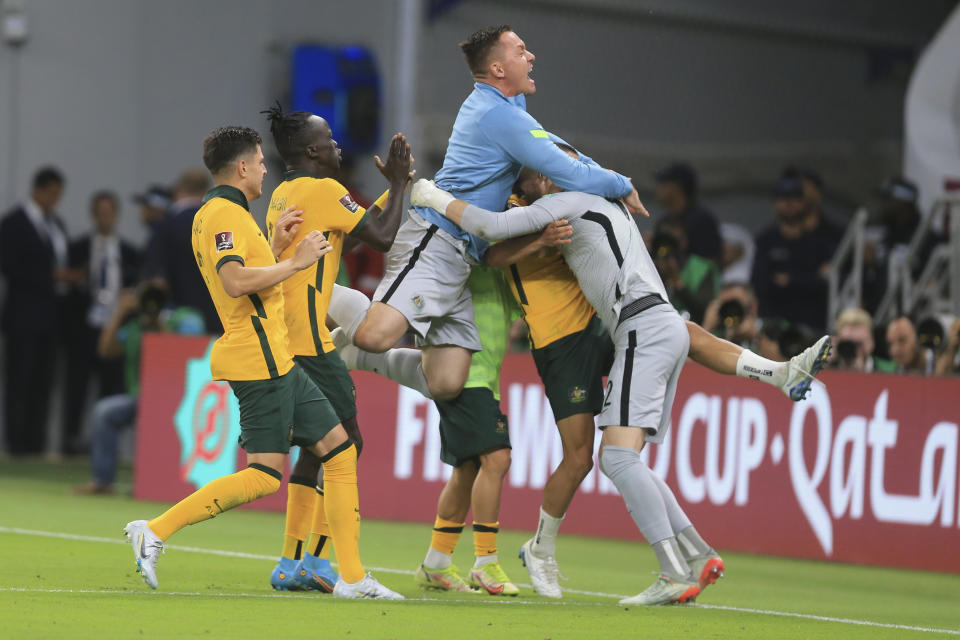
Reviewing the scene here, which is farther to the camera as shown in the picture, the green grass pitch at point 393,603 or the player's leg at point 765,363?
the player's leg at point 765,363

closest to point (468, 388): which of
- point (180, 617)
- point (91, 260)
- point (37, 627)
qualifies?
point (180, 617)

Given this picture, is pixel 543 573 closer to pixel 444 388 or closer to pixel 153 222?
pixel 444 388

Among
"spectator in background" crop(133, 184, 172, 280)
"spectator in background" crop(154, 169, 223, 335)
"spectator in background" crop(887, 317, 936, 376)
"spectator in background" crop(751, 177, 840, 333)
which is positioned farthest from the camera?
"spectator in background" crop(133, 184, 172, 280)

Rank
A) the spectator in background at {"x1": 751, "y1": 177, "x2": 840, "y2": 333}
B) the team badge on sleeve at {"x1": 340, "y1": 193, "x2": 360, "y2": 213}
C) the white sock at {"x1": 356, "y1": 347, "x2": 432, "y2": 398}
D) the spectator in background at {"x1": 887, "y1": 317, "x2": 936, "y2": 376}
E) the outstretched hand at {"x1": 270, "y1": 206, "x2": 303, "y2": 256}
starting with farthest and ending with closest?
the spectator in background at {"x1": 751, "y1": 177, "x2": 840, "y2": 333} < the spectator in background at {"x1": 887, "y1": 317, "x2": 936, "y2": 376} < the white sock at {"x1": 356, "y1": 347, "x2": 432, "y2": 398} < the team badge on sleeve at {"x1": 340, "y1": 193, "x2": 360, "y2": 213} < the outstretched hand at {"x1": 270, "y1": 206, "x2": 303, "y2": 256}

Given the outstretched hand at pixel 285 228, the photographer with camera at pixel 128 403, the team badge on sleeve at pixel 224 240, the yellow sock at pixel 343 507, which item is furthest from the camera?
the photographer with camera at pixel 128 403

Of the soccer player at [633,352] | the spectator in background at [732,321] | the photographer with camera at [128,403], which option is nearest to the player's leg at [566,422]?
the soccer player at [633,352]

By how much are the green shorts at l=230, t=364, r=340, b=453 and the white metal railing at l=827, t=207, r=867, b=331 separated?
7.54 m

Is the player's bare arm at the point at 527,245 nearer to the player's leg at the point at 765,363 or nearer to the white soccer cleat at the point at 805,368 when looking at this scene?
the player's leg at the point at 765,363

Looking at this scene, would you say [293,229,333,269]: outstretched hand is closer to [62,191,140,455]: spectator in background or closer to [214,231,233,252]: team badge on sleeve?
[214,231,233,252]: team badge on sleeve

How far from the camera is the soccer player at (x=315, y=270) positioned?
289 inches

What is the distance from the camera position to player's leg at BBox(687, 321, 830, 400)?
24.8 feet

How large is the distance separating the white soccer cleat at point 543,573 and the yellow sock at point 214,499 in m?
1.51

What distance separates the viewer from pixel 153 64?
17578 mm

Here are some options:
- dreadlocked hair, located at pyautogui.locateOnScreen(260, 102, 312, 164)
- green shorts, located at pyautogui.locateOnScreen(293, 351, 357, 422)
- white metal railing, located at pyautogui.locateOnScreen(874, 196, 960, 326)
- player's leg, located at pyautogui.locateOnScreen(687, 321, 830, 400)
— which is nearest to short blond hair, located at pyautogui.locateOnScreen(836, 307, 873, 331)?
white metal railing, located at pyautogui.locateOnScreen(874, 196, 960, 326)
